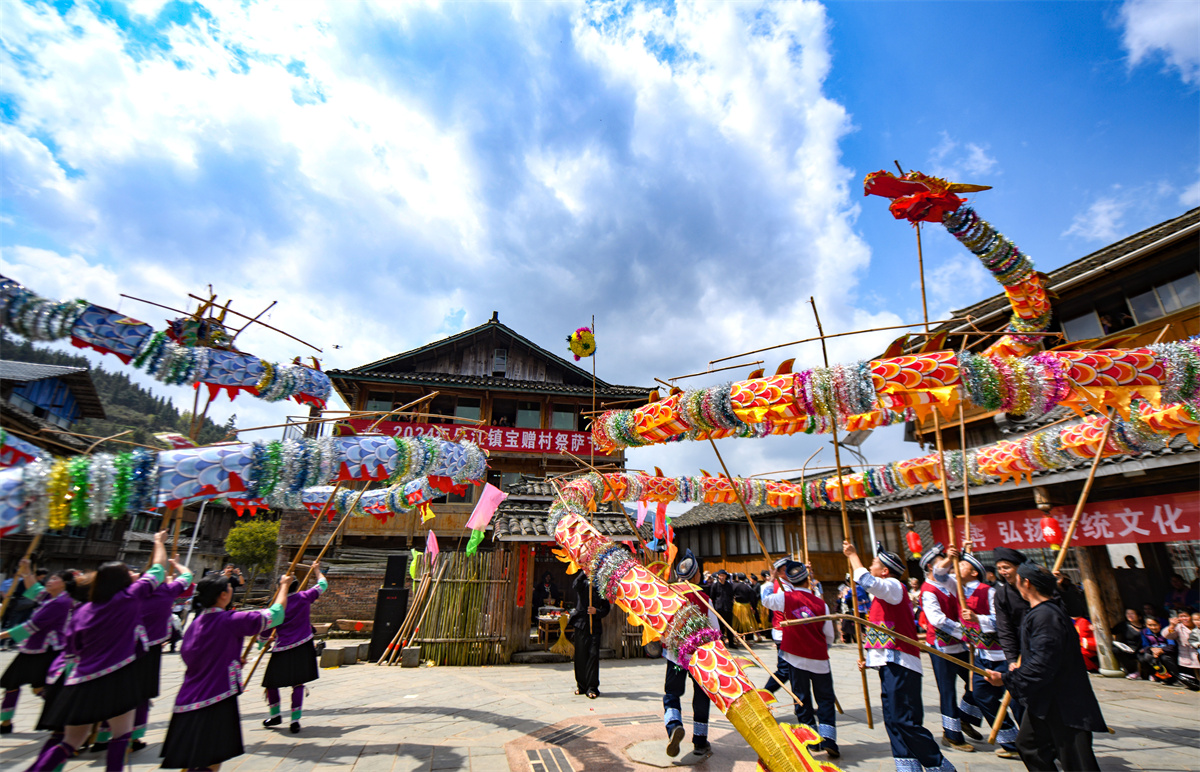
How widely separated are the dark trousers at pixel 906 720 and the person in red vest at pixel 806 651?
64 centimetres

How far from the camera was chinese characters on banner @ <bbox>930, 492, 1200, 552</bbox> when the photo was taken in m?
8.01

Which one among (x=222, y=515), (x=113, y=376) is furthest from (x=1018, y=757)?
(x=113, y=376)

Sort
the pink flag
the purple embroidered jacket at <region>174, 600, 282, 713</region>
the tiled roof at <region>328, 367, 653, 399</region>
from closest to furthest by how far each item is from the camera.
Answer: the purple embroidered jacket at <region>174, 600, 282, 713</region> < the pink flag < the tiled roof at <region>328, 367, 653, 399</region>

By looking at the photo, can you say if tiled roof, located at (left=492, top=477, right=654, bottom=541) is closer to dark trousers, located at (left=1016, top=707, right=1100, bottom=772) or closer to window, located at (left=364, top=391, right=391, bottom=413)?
dark trousers, located at (left=1016, top=707, right=1100, bottom=772)

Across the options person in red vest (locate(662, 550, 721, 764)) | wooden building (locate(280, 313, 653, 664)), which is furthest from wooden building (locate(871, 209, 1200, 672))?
wooden building (locate(280, 313, 653, 664))

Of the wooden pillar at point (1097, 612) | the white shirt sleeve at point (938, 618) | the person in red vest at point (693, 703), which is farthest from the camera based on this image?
the wooden pillar at point (1097, 612)

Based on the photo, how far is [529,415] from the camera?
19.6 m

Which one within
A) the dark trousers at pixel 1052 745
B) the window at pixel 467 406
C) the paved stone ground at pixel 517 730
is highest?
the window at pixel 467 406

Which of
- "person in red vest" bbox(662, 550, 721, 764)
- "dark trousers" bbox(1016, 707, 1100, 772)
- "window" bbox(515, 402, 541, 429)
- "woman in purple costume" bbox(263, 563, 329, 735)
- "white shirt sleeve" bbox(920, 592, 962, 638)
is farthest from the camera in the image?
"window" bbox(515, 402, 541, 429)

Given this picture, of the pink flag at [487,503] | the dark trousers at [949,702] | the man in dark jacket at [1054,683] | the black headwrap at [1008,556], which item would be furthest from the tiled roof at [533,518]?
the man in dark jacket at [1054,683]

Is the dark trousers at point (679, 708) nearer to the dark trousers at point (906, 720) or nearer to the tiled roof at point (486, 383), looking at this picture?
the dark trousers at point (906, 720)

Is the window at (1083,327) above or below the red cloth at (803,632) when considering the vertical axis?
above

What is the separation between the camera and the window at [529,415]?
64.0 feet

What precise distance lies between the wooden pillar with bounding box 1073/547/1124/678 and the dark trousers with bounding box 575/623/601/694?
8801 mm
